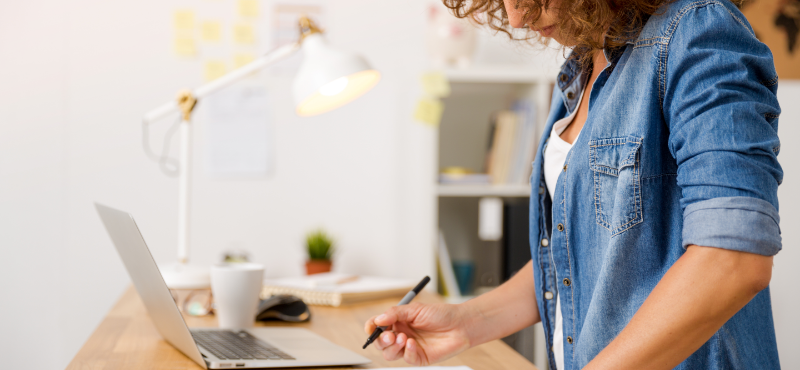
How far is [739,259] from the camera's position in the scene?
0.53 meters

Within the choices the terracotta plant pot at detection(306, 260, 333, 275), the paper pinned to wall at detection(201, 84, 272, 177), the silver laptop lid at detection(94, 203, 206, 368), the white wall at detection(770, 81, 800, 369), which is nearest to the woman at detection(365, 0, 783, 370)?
the silver laptop lid at detection(94, 203, 206, 368)

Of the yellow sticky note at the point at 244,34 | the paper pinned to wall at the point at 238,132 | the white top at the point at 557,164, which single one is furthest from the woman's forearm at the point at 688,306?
the yellow sticky note at the point at 244,34

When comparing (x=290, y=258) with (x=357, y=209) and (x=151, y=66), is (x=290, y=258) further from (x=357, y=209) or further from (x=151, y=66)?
(x=151, y=66)

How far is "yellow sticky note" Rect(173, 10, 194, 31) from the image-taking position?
6.72 ft

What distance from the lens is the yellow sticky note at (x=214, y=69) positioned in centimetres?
206

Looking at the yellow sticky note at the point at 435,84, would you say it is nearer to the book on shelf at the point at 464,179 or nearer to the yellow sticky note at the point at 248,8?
the book on shelf at the point at 464,179

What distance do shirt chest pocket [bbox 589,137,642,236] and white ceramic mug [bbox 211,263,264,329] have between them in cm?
63

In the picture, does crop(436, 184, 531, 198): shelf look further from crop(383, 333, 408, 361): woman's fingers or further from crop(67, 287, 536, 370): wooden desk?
crop(383, 333, 408, 361): woman's fingers

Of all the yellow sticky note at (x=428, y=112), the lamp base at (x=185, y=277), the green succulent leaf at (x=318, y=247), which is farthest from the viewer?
the green succulent leaf at (x=318, y=247)

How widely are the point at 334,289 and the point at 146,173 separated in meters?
0.97

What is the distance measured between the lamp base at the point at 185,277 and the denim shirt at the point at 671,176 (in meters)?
0.87

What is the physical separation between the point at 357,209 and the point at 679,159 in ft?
5.39

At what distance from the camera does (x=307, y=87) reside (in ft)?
4.07

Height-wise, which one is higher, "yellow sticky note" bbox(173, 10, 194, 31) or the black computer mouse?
"yellow sticky note" bbox(173, 10, 194, 31)
